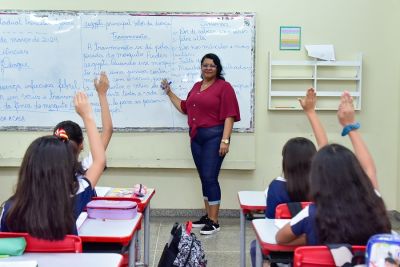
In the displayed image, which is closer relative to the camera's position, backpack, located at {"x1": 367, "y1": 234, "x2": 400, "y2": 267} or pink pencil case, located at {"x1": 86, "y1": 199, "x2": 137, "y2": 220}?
backpack, located at {"x1": 367, "y1": 234, "x2": 400, "y2": 267}

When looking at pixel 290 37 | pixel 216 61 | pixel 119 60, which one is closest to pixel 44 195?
pixel 216 61

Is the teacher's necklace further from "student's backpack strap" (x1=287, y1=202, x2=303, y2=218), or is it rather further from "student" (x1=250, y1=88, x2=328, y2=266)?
"student's backpack strap" (x1=287, y1=202, x2=303, y2=218)

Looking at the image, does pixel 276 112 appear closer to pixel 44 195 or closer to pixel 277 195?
pixel 277 195

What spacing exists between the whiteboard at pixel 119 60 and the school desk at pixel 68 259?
2869mm

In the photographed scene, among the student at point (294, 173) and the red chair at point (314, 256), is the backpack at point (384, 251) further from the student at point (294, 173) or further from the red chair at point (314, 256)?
the student at point (294, 173)

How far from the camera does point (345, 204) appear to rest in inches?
60.6

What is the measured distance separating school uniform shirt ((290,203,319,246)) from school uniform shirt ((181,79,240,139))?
7.89 feet

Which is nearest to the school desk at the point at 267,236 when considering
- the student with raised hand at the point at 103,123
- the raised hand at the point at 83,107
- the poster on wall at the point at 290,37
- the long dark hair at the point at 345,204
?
the long dark hair at the point at 345,204

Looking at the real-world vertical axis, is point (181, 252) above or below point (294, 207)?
below

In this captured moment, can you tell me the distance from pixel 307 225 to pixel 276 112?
285 centimetres

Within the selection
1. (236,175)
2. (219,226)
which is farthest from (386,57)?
(219,226)

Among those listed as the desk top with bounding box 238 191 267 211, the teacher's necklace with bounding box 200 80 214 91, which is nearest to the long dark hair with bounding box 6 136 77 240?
the desk top with bounding box 238 191 267 211

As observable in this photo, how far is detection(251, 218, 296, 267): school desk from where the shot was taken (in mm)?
1775

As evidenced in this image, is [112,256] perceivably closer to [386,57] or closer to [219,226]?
[219,226]
